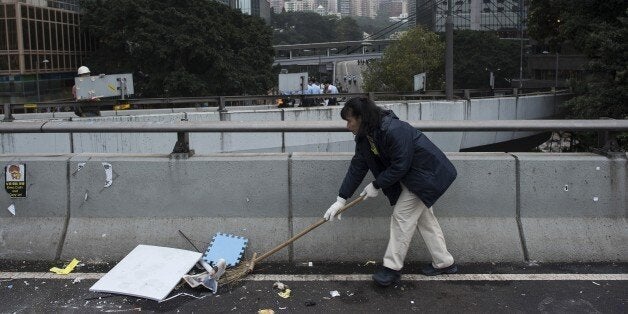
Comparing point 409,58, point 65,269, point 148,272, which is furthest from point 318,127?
point 409,58

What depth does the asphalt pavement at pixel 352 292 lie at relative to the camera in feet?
14.5

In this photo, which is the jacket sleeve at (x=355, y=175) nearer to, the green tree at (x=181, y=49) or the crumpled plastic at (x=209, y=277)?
the crumpled plastic at (x=209, y=277)

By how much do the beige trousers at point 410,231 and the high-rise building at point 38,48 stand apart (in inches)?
2156

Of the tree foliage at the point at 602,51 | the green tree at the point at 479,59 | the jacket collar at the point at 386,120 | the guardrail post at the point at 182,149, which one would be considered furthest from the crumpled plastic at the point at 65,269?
the green tree at the point at 479,59

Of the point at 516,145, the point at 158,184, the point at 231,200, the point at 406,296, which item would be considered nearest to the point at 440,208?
the point at 406,296

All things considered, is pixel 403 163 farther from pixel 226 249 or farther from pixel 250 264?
pixel 226 249

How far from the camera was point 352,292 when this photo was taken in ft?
15.4

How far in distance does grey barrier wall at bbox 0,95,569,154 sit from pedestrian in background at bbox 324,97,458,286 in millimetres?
6426

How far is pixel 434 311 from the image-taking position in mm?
4348

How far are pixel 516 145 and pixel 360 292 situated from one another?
816 inches

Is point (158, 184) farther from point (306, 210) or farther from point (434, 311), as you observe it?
point (434, 311)

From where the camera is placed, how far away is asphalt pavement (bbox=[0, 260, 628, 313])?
14.5 ft

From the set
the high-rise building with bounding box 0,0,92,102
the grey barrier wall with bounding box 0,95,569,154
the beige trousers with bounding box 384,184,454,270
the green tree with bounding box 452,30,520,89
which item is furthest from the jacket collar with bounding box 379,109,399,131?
the green tree with bounding box 452,30,520,89

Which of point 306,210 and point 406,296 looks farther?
point 306,210
